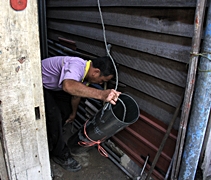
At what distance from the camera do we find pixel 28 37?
1.47m

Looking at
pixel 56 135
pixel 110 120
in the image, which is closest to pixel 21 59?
pixel 110 120

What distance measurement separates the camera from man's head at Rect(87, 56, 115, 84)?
8.96 ft

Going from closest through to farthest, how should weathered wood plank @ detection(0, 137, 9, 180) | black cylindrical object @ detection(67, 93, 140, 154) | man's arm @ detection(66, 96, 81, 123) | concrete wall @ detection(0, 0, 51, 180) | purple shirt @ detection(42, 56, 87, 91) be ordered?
concrete wall @ detection(0, 0, 51, 180)
weathered wood plank @ detection(0, 137, 9, 180)
black cylindrical object @ detection(67, 93, 140, 154)
purple shirt @ detection(42, 56, 87, 91)
man's arm @ detection(66, 96, 81, 123)

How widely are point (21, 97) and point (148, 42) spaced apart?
1443mm

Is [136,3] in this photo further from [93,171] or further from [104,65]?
[93,171]

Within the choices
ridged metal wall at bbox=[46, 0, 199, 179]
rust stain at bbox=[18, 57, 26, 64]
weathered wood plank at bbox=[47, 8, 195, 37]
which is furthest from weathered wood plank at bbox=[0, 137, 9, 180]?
weathered wood plank at bbox=[47, 8, 195, 37]

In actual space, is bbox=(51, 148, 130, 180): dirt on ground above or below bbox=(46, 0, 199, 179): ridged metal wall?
below

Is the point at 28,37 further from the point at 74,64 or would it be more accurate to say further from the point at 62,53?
the point at 62,53

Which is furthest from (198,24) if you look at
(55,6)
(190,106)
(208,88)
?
(55,6)

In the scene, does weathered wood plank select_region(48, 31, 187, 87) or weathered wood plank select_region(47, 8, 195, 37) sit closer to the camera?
weathered wood plank select_region(47, 8, 195, 37)

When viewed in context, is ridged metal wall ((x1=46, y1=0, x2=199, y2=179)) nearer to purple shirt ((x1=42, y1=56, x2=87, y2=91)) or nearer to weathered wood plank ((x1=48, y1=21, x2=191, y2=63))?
weathered wood plank ((x1=48, y1=21, x2=191, y2=63))

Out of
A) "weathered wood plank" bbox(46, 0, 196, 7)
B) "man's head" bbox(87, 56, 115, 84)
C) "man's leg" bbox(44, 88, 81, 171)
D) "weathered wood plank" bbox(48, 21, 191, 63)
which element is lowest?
"man's leg" bbox(44, 88, 81, 171)

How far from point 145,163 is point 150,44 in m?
1.45

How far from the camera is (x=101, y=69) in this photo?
8.95ft
